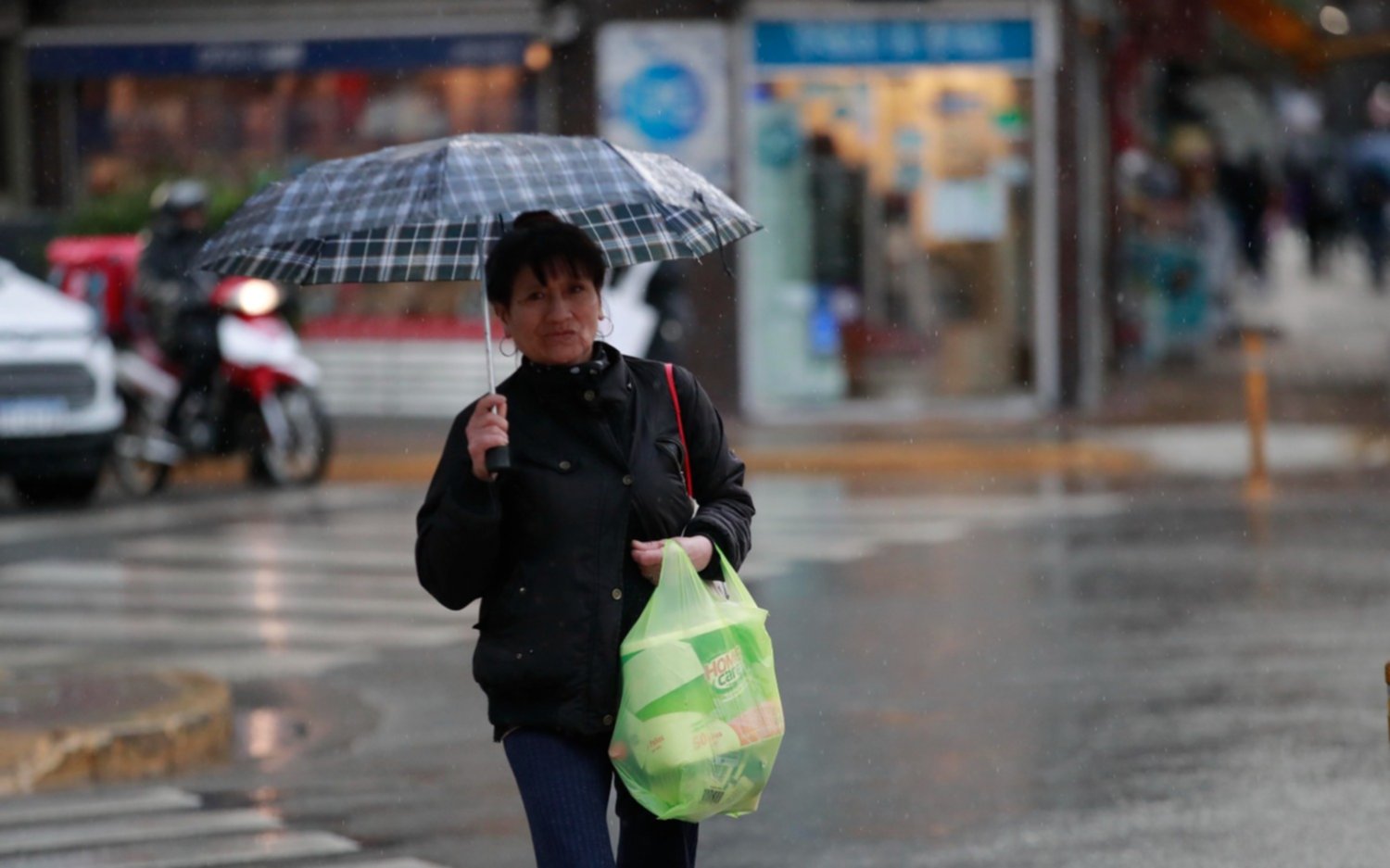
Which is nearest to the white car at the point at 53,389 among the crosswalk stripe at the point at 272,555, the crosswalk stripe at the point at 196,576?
the crosswalk stripe at the point at 272,555

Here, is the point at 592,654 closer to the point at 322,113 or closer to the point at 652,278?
the point at 652,278

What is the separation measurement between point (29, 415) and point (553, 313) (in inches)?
470

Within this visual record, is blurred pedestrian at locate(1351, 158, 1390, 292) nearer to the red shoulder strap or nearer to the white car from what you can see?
the white car

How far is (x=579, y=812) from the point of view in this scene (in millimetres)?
4332

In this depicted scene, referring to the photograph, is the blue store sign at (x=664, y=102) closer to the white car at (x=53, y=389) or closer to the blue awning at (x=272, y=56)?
the blue awning at (x=272, y=56)

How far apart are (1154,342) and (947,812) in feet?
64.3

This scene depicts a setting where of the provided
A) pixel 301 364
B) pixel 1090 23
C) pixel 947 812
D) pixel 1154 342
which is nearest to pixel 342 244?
pixel 947 812

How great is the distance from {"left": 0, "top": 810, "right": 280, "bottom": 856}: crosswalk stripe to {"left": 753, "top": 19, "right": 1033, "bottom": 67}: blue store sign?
13.8 meters

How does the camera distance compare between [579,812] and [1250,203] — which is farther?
[1250,203]

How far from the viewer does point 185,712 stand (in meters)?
8.38

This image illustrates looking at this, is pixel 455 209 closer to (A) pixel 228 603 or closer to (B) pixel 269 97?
(A) pixel 228 603

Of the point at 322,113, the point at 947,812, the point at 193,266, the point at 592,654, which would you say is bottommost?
the point at 947,812

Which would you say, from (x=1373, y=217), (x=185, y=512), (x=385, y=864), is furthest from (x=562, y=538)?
(x=1373, y=217)

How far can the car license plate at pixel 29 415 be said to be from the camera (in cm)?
1554
